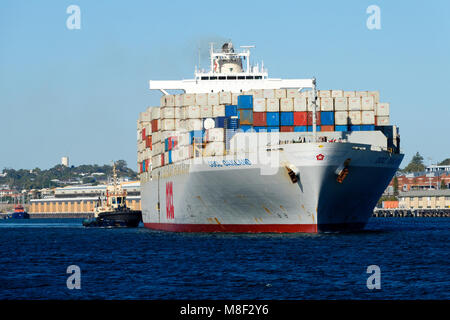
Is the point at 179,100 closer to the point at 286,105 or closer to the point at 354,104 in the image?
the point at 286,105

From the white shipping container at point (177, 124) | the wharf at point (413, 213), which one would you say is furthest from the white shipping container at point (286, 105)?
the wharf at point (413, 213)

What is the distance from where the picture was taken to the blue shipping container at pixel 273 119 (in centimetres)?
5966

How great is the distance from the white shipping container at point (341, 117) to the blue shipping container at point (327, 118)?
58 cm

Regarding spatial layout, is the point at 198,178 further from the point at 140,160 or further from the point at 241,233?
the point at 140,160

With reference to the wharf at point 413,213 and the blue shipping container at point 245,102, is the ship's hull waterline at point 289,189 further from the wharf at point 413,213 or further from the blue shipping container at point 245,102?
the wharf at point 413,213

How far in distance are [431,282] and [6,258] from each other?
88.3 ft

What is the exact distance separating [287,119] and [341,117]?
4623 millimetres

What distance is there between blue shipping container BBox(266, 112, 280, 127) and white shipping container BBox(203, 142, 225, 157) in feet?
12.9

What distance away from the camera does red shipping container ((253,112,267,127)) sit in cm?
5969

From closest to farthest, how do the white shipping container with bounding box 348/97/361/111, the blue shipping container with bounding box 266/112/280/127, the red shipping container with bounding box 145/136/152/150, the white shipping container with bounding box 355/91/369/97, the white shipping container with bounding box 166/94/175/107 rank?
the blue shipping container with bounding box 266/112/280/127 → the white shipping container with bounding box 348/97/361/111 → the white shipping container with bounding box 355/91/369/97 → the white shipping container with bounding box 166/94/175/107 → the red shipping container with bounding box 145/136/152/150

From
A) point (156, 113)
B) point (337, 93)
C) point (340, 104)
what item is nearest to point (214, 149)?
point (340, 104)

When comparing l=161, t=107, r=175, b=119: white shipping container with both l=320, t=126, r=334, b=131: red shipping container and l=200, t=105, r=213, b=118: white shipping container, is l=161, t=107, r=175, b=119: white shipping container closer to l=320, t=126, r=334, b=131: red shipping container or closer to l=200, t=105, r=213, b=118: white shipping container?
l=200, t=105, r=213, b=118: white shipping container

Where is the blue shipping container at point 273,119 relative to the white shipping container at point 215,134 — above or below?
above

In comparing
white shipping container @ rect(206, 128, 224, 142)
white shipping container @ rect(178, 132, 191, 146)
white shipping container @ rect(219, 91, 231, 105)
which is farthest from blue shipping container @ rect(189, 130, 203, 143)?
white shipping container @ rect(219, 91, 231, 105)
